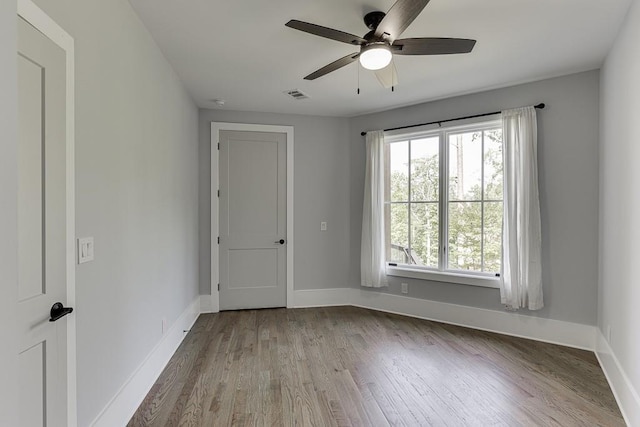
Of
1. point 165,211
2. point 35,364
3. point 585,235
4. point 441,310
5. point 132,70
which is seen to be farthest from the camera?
point 441,310

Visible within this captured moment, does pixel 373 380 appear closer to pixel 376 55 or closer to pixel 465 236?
pixel 465 236

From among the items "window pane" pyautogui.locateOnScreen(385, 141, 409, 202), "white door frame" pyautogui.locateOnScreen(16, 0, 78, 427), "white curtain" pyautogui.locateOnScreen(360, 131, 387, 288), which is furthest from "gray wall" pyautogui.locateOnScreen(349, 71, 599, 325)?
"white door frame" pyautogui.locateOnScreen(16, 0, 78, 427)

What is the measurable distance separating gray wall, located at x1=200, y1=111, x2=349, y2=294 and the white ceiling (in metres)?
0.77

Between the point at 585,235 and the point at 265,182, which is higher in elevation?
the point at 265,182

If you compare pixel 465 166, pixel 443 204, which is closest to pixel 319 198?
pixel 443 204

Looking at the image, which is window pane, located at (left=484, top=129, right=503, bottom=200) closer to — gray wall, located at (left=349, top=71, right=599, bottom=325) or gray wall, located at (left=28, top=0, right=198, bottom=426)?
gray wall, located at (left=349, top=71, right=599, bottom=325)

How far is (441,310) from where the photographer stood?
388 cm

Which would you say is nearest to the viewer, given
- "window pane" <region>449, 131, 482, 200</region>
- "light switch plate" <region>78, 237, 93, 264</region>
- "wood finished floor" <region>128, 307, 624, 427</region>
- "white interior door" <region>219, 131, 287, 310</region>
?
"light switch plate" <region>78, 237, 93, 264</region>

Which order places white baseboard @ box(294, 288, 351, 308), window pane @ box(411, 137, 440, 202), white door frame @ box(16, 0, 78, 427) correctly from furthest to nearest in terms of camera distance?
white baseboard @ box(294, 288, 351, 308) → window pane @ box(411, 137, 440, 202) → white door frame @ box(16, 0, 78, 427)

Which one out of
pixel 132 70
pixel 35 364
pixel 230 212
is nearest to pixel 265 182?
pixel 230 212

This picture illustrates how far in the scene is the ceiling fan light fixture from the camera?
2.04 metres

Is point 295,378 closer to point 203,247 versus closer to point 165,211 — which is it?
point 165,211

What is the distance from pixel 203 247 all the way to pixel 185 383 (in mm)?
1990

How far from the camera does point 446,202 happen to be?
387 cm
